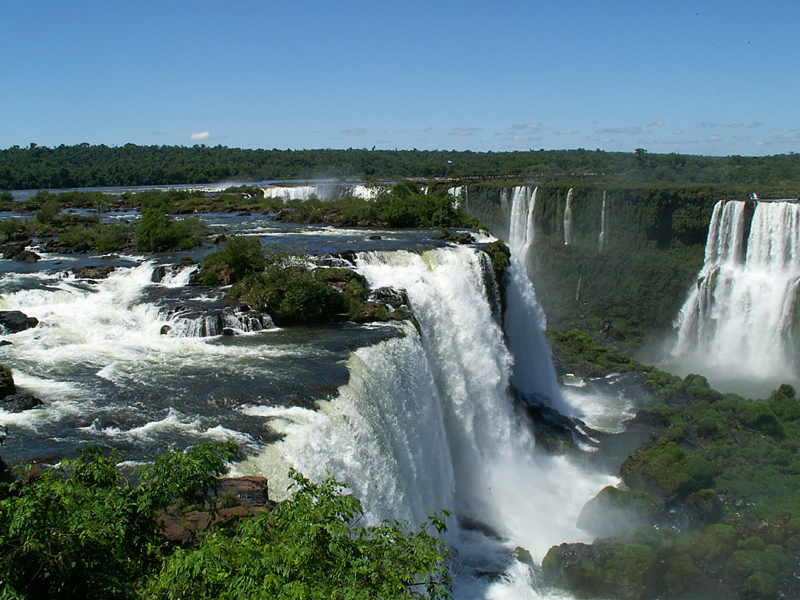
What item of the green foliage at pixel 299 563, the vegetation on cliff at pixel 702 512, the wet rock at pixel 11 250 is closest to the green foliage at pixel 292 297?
the vegetation on cliff at pixel 702 512

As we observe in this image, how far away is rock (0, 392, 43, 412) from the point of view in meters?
12.0

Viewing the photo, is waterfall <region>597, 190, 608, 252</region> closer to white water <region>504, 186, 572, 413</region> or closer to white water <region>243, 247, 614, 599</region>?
white water <region>504, 186, 572, 413</region>

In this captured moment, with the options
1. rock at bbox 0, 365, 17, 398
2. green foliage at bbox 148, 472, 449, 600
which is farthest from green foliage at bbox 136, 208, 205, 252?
green foliage at bbox 148, 472, 449, 600

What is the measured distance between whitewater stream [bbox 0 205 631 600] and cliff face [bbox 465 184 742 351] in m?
13.2

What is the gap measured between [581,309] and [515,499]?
2321 cm

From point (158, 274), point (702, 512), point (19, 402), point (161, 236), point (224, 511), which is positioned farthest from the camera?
point (161, 236)

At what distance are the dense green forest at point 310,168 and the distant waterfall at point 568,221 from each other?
17731 millimetres

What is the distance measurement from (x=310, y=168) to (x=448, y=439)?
254ft

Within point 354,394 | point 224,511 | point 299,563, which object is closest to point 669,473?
point 354,394

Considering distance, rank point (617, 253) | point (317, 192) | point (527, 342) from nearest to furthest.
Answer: point (527, 342) → point (617, 253) → point (317, 192)

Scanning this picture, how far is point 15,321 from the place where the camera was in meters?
16.7

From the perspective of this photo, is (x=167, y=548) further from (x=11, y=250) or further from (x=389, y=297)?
(x=11, y=250)

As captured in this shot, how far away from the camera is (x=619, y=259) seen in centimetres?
4116

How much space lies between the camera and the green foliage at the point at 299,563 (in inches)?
210
